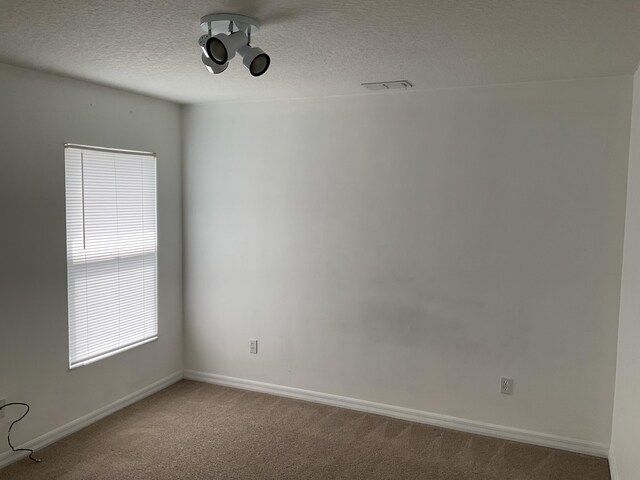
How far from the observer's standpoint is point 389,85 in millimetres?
3490

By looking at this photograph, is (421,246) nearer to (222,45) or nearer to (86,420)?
(222,45)

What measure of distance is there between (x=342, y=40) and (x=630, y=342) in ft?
6.83

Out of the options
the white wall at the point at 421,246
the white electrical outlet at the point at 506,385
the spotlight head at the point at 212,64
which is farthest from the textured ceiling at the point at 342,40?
the white electrical outlet at the point at 506,385

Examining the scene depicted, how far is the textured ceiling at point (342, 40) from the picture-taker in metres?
2.04

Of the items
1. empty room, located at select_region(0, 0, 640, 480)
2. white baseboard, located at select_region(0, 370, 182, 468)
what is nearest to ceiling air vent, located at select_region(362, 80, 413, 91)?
empty room, located at select_region(0, 0, 640, 480)

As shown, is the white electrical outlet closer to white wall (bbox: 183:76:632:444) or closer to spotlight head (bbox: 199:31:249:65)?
white wall (bbox: 183:76:632:444)

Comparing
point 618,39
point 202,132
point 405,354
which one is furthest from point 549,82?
point 202,132

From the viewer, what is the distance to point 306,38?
2.45m

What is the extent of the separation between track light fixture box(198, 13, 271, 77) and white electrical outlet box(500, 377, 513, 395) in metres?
2.52

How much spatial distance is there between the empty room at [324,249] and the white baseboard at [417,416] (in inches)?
0.5

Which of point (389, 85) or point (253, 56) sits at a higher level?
point (389, 85)

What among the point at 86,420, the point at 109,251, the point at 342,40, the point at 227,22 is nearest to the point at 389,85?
the point at 342,40

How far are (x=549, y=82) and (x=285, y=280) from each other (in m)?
2.28

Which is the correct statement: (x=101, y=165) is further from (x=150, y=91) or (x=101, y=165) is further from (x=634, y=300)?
(x=634, y=300)
